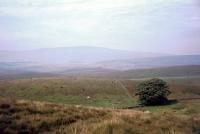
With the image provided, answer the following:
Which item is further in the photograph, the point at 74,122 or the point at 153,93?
the point at 153,93

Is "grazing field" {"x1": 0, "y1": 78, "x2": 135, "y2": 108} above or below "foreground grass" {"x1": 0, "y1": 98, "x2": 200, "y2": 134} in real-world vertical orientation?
below

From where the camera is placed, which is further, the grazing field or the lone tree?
the grazing field

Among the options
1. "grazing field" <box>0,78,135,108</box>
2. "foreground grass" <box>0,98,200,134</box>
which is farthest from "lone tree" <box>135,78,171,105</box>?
"foreground grass" <box>0,98,200,134</box>

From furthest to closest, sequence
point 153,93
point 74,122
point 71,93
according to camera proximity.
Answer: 1. point 71,93
2. point 153,93
3. point 74,122

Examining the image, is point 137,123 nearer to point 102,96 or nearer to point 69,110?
point 69,110

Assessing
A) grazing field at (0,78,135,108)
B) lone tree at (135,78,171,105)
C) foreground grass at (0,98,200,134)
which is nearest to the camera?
foreground grass at (0,98,200,134)

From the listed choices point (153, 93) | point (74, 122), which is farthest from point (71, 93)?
point (74, 122)

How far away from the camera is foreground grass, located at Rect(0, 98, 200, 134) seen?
→ 10891 millimetres

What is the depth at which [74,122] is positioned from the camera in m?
12.2

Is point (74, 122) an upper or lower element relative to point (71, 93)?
upper

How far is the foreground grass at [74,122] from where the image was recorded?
1089cm

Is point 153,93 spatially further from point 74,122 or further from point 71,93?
point 74,122

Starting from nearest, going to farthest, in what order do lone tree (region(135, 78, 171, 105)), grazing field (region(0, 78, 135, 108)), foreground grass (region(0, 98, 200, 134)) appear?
foreground grass (region(0, 98, 200, 134))
lone tree (region(135, 78, 171, 105))
grazing field (region(0, 78, 135, 108))

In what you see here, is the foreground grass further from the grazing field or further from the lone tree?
the grazing field
